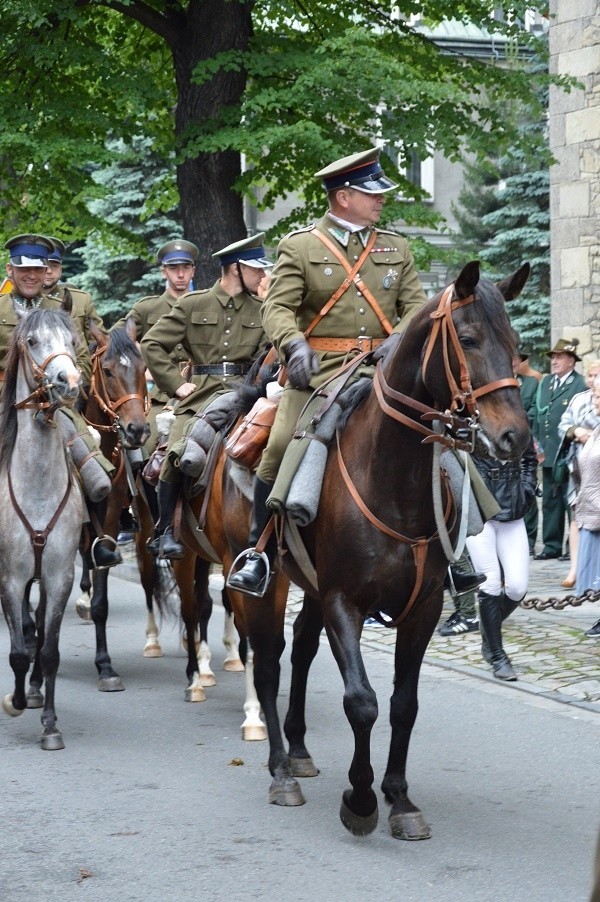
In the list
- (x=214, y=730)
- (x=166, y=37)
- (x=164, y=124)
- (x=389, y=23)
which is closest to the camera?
(x=214, y=730)

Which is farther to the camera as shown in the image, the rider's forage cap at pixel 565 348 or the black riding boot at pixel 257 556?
the rider's forage cap at pixel 565 348

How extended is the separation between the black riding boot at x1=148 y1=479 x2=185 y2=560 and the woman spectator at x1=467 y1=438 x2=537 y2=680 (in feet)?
6.53

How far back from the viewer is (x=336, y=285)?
7035 mm

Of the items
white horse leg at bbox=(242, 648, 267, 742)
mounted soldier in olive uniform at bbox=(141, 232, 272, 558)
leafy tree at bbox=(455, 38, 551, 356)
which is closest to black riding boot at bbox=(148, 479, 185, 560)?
mounted soldier in olive uniform at bbox=(141, 232, 272, 558)

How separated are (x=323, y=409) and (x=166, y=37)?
12296mm

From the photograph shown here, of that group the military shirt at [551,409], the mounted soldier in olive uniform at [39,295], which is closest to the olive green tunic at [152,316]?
the mounted soldier in olive uniform at [39,295]

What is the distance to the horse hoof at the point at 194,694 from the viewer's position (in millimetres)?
9523

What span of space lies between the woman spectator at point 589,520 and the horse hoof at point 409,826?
18.7 ft

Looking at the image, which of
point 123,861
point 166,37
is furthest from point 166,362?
point 166,37

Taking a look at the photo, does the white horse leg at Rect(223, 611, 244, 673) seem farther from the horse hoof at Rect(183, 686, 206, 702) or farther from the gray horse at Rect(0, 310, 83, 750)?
the gray horse at Rect(0, 310, 83, 750)

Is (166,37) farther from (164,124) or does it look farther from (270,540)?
(270,540)

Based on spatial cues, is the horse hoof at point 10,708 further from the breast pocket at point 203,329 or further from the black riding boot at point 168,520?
the breast pocket at point 203,329

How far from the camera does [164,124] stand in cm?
2083

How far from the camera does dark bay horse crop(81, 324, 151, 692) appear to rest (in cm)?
1030
